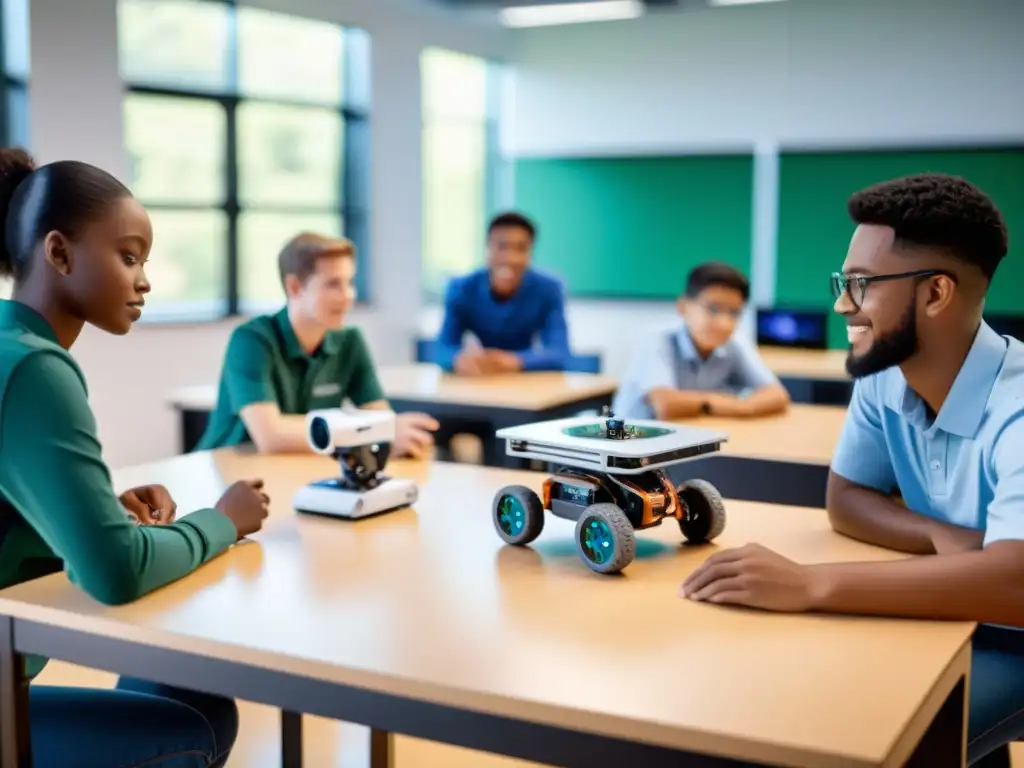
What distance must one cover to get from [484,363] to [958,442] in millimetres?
2892

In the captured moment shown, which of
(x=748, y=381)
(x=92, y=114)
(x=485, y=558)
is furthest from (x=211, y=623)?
(x=92, y=114)

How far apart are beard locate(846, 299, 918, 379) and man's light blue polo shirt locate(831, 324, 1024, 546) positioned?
0.29ft

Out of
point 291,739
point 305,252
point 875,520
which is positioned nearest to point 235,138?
point 305,252

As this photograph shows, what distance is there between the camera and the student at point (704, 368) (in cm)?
366

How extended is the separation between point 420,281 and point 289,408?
502 cm

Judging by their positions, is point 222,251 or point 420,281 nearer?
point 222,251

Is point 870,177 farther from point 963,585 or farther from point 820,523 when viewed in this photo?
point 963,585

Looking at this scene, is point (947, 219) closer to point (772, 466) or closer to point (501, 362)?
point (772, 466)

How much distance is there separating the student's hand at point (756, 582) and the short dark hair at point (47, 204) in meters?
1.01

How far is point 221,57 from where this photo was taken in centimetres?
665

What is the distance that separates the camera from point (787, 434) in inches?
132

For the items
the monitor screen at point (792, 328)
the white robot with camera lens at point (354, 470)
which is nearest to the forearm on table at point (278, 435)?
the white robot with camera lens at point (354, 470)

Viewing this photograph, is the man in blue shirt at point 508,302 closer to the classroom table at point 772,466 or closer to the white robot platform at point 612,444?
the classroom table at point 772,466

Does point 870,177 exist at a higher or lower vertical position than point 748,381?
higher
